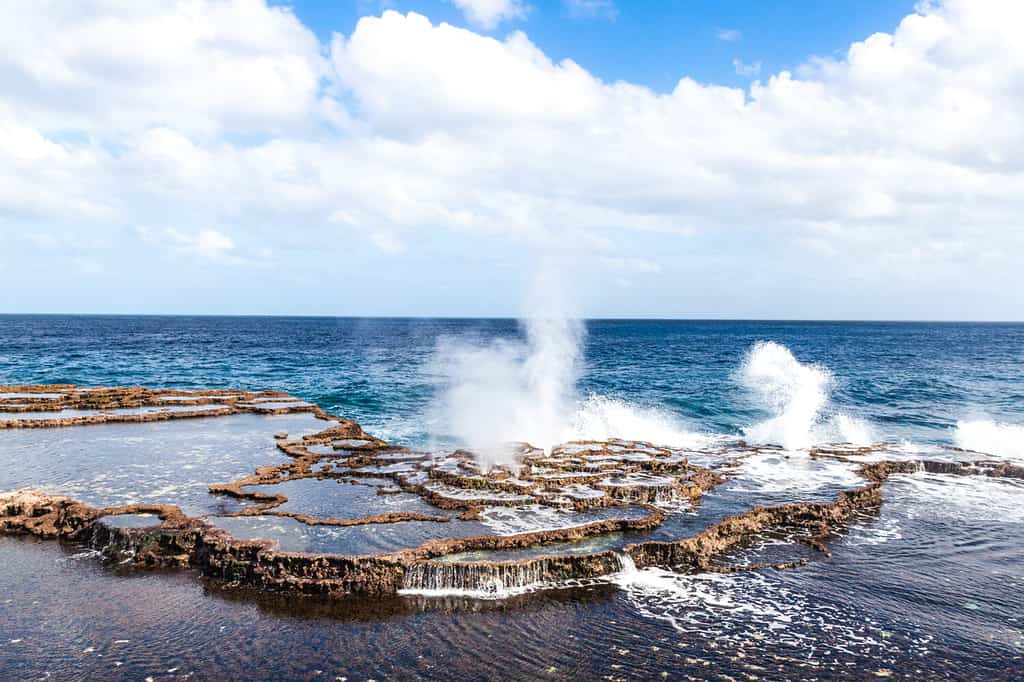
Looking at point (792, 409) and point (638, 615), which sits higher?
point (792, 409)

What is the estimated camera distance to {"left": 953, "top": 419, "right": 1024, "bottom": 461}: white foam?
35.0 metres

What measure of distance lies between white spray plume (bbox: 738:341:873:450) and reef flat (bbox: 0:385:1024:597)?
5203 mm

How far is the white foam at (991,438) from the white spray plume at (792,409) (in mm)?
4915

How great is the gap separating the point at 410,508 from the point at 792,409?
31.6 m

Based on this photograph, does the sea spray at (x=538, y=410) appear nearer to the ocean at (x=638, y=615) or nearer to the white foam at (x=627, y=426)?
the white foam at (x=627, y=426)

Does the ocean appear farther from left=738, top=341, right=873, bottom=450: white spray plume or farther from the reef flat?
left=738, top=341, right=873, bottom=450: white spray plume

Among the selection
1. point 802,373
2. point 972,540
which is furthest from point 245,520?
point 802,373

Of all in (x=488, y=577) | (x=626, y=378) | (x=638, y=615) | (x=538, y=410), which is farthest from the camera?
(x=626, y=378)

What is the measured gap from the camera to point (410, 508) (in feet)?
65.1

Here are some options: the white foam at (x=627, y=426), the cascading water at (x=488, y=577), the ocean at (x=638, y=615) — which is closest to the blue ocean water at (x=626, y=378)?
the white foam at (x=627, y=426)

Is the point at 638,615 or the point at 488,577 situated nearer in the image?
the point at 638,615

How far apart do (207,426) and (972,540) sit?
34088mm

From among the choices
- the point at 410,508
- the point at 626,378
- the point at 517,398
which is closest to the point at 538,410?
the point at 517,398

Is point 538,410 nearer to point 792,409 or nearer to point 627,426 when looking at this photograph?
point 627,426
